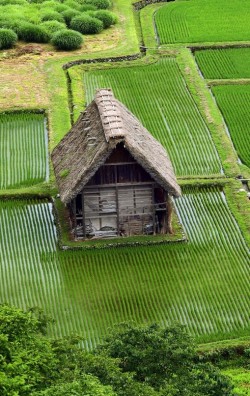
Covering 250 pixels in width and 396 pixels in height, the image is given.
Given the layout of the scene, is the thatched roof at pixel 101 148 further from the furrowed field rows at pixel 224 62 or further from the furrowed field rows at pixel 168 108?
the furrowed field rows at pixel 224 62

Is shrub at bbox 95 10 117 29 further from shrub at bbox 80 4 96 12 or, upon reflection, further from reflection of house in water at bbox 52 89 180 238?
reflection of house in water at bbox 52 89 180 238

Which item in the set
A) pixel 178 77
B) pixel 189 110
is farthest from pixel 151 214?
pixel 178 77

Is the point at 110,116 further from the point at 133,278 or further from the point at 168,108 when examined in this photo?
the point at 168,108

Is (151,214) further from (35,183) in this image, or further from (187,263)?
(35,183)

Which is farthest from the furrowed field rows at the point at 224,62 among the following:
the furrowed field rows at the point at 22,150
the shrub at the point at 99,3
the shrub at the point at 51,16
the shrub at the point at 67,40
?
the furrowed field rows at the point at 22,150

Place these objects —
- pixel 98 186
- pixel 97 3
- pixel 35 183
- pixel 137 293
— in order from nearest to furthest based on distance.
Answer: pixel 137 293 → pixel 98 186 → pixel 35 183 → pixel 97 3

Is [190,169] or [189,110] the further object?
[189,110]

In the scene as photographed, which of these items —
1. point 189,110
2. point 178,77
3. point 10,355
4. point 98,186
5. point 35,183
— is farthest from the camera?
point 178,77

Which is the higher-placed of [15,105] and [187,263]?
[15,105]
